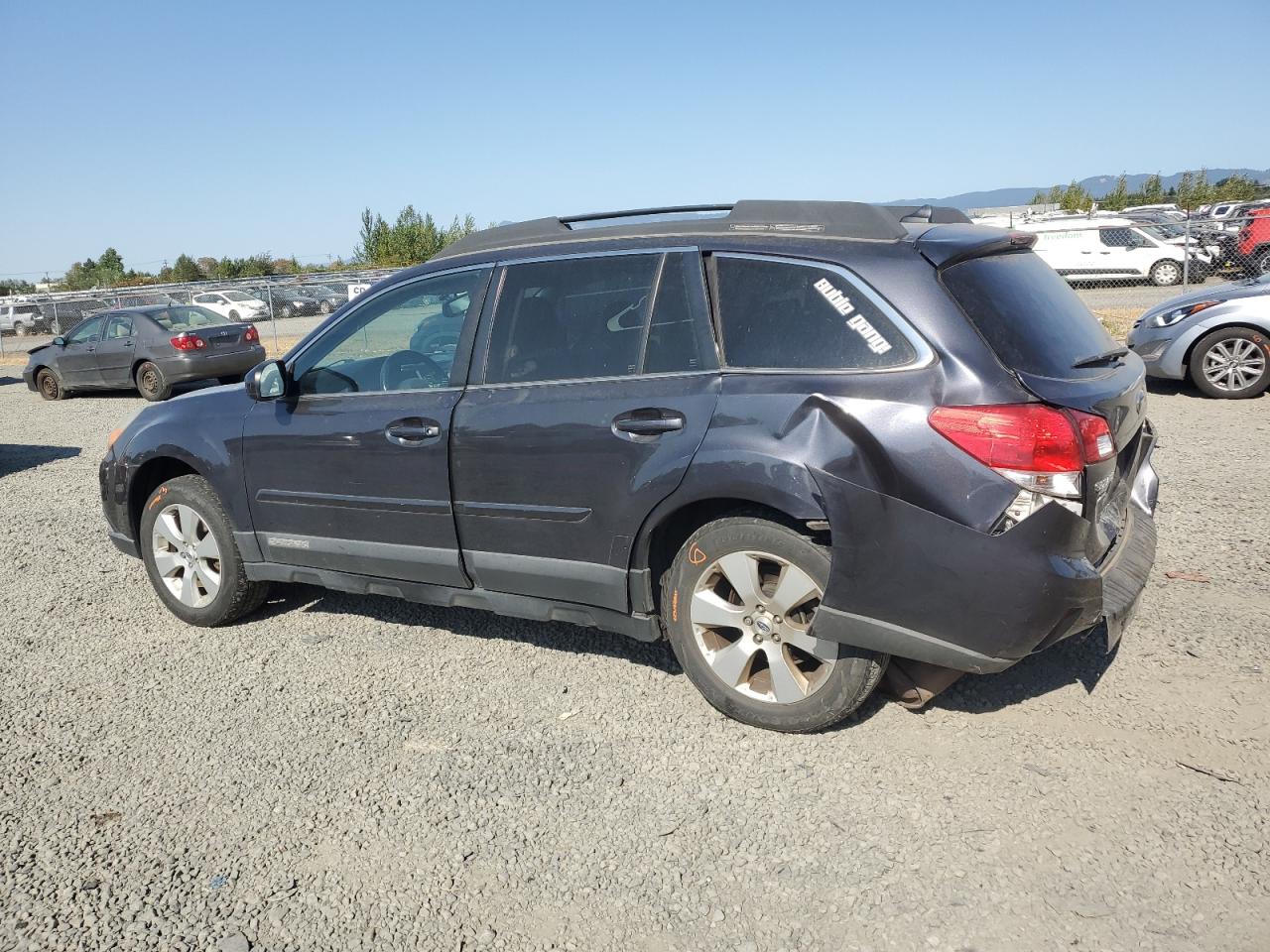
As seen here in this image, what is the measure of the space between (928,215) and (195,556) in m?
3.81

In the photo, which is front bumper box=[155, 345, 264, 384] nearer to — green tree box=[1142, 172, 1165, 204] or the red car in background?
the red car in background

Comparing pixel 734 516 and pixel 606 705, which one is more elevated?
pixel 734 516

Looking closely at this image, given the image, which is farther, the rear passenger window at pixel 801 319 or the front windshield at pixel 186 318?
the front windshield at pixel 186 318

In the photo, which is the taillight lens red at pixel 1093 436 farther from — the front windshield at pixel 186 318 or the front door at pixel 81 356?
the front door at pixel 81 356

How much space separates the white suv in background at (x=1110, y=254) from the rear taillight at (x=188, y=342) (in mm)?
17586

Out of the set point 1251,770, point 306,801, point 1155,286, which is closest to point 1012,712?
point 1251,770

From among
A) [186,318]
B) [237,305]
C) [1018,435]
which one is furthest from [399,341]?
[237,305]

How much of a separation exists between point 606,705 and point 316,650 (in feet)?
5.16

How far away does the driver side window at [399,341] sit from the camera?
4273 millimetres

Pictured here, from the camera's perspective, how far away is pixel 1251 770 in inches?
127

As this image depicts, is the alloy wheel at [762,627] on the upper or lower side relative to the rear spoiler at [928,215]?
lower

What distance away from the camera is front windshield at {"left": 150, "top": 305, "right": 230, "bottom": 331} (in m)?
15.6

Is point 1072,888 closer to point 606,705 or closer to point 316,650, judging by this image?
point 606,705

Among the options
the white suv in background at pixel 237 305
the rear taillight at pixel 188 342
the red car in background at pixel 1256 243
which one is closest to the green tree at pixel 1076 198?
the red car in background at pixel 1256 243
